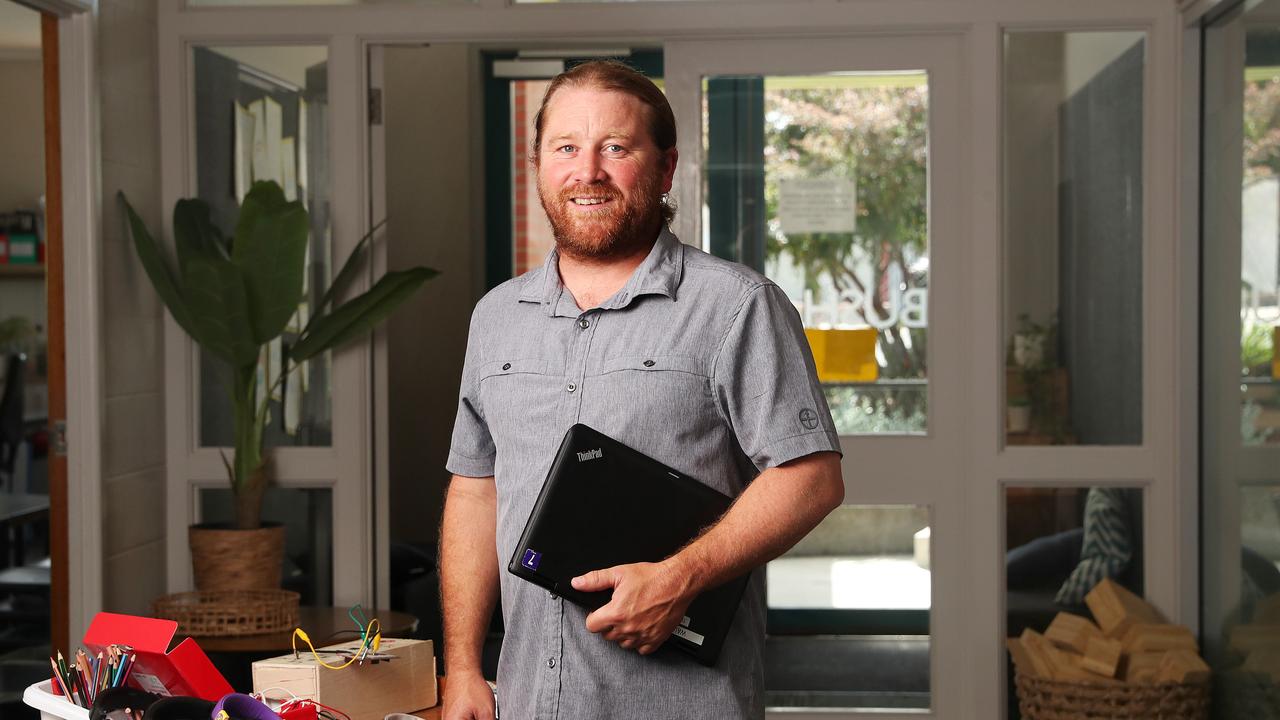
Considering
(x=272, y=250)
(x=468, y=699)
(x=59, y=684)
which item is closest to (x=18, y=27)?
(x=272, y=250)

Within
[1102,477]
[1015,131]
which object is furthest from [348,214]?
[1102,477]

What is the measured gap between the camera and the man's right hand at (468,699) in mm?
1674

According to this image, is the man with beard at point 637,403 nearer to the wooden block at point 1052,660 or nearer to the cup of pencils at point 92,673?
the cup of pencils at point 92,673

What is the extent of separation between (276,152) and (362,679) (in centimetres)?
240

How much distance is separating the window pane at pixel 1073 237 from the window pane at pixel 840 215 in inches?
10.7

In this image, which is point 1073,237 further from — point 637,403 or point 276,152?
point 637,403

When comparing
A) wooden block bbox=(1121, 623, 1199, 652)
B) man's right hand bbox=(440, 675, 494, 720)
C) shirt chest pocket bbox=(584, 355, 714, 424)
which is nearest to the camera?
shirt chest pocket bbox=(584, 355, 714, 424)

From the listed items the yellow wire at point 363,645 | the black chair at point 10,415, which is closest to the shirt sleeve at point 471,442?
the yellow wire at point 363,645

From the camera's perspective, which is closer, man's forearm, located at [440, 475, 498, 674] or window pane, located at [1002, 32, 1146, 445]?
man's forearm, located at [440, 475, 498, 674]

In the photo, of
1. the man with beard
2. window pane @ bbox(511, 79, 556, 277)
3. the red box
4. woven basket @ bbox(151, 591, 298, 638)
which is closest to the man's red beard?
the man with beard

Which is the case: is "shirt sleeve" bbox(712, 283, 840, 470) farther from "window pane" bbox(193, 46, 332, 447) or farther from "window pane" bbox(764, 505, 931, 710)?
"window pane" bbox(193, 46, 332, 447)

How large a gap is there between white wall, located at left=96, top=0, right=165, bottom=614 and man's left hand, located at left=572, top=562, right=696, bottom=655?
245 cm

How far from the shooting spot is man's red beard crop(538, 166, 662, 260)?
159 centimetres

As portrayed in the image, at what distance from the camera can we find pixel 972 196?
3.66 m
